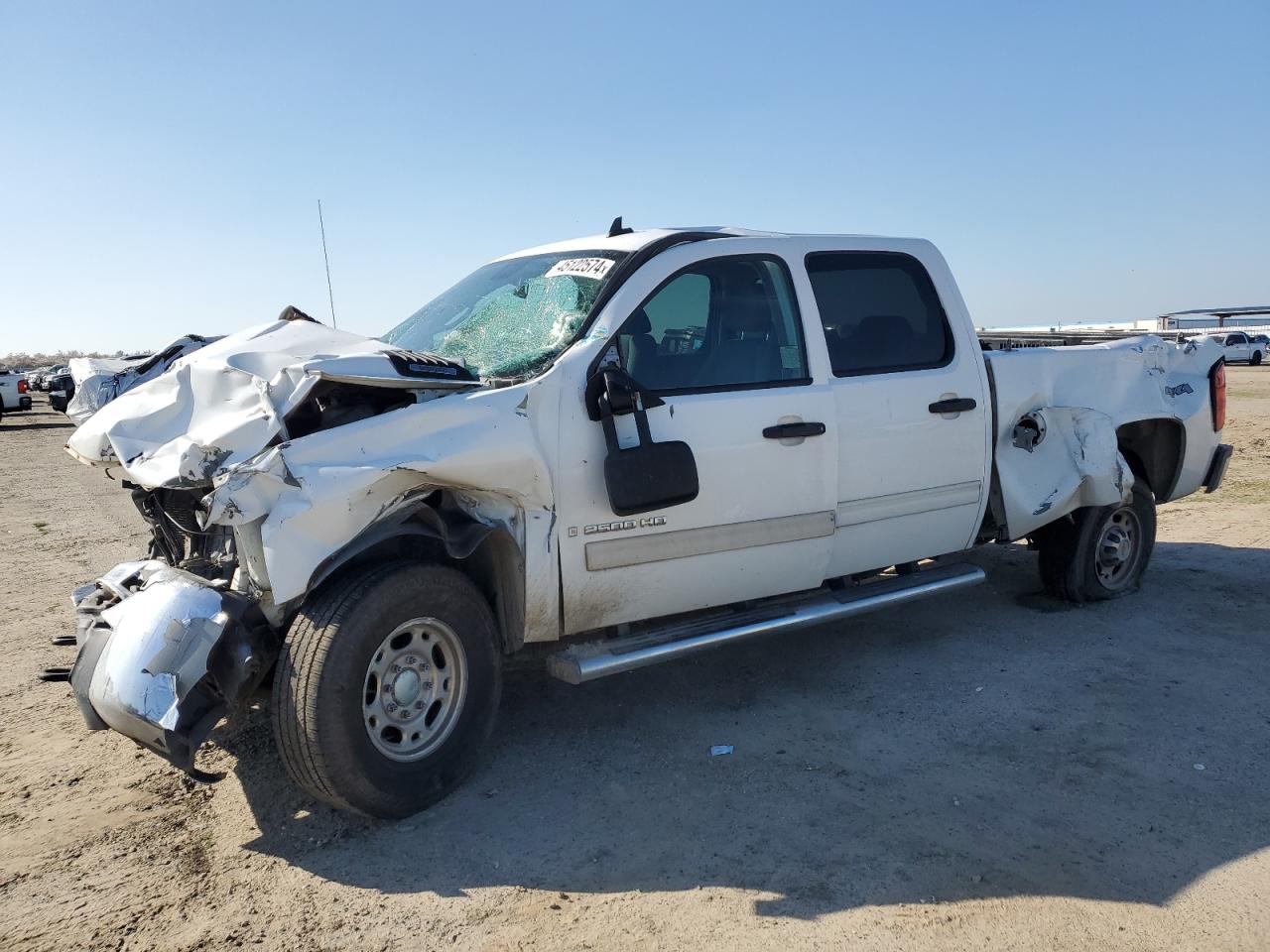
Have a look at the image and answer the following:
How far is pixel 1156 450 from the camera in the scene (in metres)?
6.38

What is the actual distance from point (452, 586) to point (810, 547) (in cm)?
178

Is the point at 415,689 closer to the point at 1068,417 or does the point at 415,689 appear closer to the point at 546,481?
the point at 546,481

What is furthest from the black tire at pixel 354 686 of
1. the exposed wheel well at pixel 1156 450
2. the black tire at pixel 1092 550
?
the exposed wheel well at pixel 1156 450

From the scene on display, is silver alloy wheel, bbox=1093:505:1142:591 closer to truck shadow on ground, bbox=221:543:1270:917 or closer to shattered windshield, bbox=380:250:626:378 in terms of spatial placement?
truck shadow on ground, bbox=221:543:1270:917

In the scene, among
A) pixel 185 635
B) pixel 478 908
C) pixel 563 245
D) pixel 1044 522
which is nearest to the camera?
pixel 478 908

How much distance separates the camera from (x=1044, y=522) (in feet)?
18.4

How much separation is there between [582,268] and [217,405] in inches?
66.2

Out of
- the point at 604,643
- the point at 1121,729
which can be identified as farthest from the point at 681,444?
the point at 1121,729

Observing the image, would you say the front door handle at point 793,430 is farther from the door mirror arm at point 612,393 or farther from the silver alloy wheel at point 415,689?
the silver alloy wheel at point 415,689

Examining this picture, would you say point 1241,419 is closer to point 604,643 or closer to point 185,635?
point 604,643

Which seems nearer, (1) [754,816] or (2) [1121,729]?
(1) [754,816]

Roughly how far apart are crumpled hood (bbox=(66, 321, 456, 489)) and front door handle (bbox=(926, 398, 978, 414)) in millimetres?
2507

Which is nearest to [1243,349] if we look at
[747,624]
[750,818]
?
[747,624]

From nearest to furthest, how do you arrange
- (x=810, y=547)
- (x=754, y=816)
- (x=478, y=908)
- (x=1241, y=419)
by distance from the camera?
(x=478, y=908) < (x=754, y=816) < (x=810, y=547) < (x=1241, y=419)
